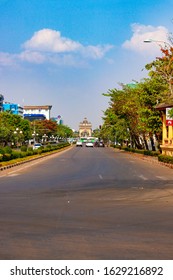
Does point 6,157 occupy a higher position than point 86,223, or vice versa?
point 6,157

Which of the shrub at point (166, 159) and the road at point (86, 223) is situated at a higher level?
the shrub at point (166, 159)

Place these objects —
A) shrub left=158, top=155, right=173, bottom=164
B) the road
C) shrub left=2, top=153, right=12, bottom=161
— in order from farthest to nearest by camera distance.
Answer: shrub left=2, top=153, right=12, bottom=161
shrub left=158, top=155, right=173, bottom=164
the road

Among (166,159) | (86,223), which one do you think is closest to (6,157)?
(166,159)

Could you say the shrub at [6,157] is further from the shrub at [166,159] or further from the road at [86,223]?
the road at [86,223]

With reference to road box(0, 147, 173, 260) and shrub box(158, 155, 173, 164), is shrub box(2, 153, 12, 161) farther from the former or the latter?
road box(0, 147, 173, 260)

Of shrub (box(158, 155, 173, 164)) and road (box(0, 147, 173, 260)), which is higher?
shrub (box(158, 155, 173, 164))

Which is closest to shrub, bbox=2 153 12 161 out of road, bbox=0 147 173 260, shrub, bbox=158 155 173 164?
shrub, bbox=158 155 173 164

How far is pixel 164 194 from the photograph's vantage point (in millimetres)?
18016

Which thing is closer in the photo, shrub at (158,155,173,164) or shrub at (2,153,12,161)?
shrub at (158,155,173,164)

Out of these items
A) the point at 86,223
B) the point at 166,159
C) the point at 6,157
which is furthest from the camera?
the point at 6,157

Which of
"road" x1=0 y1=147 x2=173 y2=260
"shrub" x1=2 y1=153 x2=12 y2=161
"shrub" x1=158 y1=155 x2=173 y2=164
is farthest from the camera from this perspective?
"shrub" x1=2 y1=153 x2=12 y2=161

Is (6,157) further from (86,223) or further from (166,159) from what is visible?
(86,223)

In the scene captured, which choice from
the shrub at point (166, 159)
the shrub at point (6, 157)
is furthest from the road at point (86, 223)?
the shrub at point (6, 157)

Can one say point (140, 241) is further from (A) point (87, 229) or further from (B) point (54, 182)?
(B) point (54, 182)
